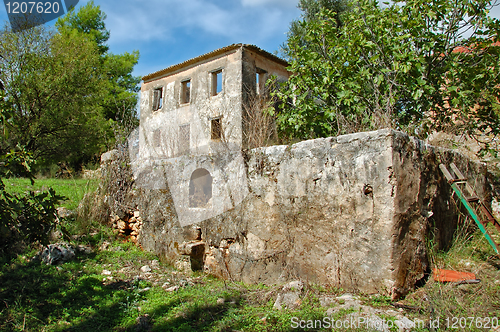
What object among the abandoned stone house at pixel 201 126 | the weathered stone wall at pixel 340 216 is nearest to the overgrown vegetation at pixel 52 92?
the abandoned stone house at pixel 201 126

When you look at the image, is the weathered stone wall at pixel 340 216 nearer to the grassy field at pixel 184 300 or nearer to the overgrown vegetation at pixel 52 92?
the grassy field at pixel 184 300

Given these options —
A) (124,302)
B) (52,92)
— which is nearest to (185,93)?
(52,92)

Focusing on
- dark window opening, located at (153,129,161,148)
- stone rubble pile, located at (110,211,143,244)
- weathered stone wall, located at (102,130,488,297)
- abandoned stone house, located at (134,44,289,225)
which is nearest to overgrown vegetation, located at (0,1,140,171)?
dark window opening, located at (153,129,161,148)

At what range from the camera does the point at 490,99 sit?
5.73 metres

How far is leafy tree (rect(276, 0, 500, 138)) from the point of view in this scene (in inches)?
211

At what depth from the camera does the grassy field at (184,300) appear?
3094mm

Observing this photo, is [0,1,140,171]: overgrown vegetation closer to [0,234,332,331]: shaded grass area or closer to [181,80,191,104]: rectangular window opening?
[181,80,191,104]: rectangular window opening

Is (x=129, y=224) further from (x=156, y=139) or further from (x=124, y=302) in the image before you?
(x=156, y=139)

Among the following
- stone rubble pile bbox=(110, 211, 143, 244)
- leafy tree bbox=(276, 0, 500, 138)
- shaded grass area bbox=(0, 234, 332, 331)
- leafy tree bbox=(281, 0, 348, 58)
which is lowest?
shaded grass area bbox=(0, 234, 332, 331)

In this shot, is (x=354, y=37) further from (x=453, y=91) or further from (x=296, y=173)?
(x=296, y=173)

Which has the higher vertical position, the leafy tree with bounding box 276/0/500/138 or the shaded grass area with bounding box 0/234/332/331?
the leafy tree with bounding box 276/0/500/138

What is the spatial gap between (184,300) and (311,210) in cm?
190

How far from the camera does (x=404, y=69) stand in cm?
503

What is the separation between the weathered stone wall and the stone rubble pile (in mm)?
1742
